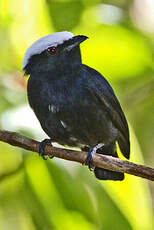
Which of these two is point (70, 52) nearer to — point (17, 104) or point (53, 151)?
point (17, 104)

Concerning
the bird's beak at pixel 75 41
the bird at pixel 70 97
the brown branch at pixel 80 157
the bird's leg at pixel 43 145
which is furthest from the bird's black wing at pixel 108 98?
the brown branch at pixel 80 157

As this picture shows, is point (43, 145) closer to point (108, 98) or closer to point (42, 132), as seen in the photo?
point (42, 132)

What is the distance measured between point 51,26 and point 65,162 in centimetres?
103

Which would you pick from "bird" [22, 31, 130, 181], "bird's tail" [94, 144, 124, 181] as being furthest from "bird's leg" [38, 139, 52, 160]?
"bird's tail" [94, 144, 124, 181]

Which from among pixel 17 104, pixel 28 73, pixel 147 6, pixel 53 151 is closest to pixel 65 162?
pixel 53 151

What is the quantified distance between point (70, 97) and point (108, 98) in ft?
1.16

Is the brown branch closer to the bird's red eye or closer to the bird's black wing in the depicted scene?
the bird's black wing

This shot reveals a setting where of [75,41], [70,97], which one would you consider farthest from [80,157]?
[75,41]

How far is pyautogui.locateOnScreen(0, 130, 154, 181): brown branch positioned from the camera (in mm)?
2588

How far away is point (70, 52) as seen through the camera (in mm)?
3623

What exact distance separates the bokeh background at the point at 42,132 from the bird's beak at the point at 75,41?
0.26 feet

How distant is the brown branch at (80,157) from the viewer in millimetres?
2588

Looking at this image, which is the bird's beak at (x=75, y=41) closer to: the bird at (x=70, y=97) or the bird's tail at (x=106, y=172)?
the bird at (x=70, y=97)

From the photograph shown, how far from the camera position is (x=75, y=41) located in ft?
11.5
